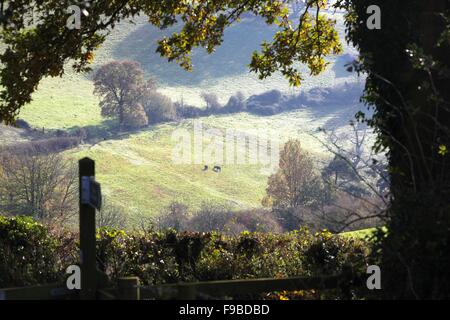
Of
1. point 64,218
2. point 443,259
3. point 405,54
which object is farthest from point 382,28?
point 64,218

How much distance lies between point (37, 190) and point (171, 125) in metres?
58.3

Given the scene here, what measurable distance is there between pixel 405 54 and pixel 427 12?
1.92ft

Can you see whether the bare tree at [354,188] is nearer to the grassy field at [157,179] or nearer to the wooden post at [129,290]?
the wooden post at [129,290]

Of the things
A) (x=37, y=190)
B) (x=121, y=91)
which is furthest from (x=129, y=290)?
(x=121, y=91)

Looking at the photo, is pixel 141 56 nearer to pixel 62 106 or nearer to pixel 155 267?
pixel 62 106

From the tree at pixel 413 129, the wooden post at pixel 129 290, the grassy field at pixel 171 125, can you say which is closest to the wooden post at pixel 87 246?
the wooden post at pixel 129 290

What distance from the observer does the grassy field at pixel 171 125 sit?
306ft

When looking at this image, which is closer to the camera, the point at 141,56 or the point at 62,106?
A: the point at 62,106

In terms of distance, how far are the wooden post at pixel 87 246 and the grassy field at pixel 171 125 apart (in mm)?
56623

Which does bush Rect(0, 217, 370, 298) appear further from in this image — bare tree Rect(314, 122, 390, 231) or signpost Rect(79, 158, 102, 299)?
signpost Rect(79, 158, 102, 299)

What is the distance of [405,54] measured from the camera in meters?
8.96

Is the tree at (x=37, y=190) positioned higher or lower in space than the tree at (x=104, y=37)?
lower

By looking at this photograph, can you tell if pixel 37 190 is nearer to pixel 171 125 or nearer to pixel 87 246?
pixel 171 125

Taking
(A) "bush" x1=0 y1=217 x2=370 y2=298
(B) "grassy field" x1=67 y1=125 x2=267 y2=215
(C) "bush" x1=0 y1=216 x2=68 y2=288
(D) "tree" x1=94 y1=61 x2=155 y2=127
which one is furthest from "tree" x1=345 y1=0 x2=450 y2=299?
(D) "tree" x1=94 y1=61 x2=155 y2=127
